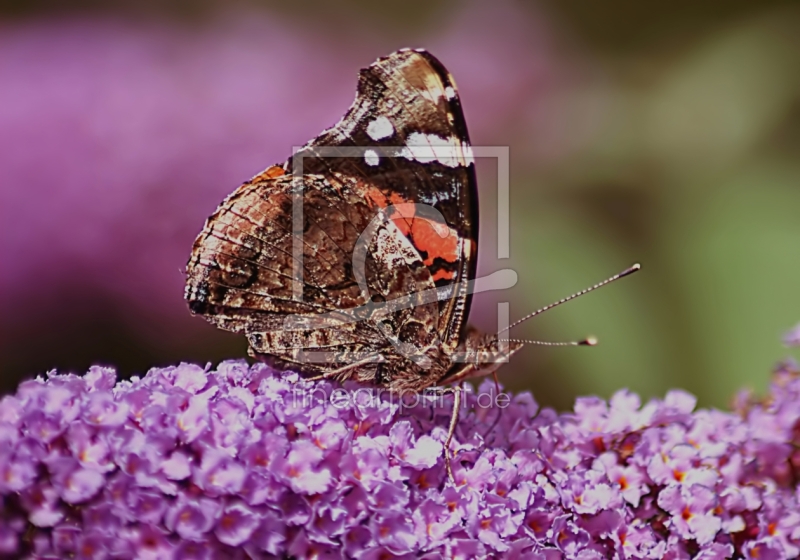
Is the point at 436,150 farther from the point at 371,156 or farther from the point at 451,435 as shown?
the point at 451,435

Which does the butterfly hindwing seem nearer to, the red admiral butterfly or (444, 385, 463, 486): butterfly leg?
the red admiral butterfly

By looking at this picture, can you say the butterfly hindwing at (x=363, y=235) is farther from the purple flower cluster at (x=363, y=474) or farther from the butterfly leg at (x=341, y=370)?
the purple flower cluster at (x=363, y=474)

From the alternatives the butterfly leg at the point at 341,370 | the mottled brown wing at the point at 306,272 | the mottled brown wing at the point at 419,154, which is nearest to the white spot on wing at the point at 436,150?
the mottled brown wing at the point at 419,154

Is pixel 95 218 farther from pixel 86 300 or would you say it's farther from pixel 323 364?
pixel 323 364

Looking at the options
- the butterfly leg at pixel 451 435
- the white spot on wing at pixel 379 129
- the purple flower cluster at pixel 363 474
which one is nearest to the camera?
the purple flower cluster at pixel 363 474

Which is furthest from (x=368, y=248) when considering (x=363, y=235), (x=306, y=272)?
(x=306, y=272)

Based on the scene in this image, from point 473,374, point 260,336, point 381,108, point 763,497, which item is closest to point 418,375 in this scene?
point 473,374
